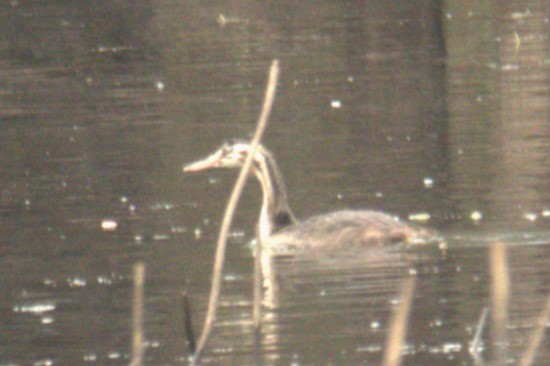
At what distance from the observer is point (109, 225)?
13.1 metres

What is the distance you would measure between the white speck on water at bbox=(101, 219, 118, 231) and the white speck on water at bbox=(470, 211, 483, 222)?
259 cm

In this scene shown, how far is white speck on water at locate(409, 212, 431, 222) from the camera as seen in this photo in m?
12.6

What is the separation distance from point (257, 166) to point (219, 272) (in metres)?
8.80

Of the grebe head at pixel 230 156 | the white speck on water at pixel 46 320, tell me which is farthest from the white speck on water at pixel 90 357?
the grebe head at pixel 230 156

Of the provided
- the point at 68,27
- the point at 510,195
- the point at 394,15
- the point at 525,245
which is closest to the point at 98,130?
the point at 510,195

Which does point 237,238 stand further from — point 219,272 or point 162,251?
point 219,272

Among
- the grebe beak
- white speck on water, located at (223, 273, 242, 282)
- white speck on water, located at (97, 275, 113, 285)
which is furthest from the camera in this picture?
the grebe beak

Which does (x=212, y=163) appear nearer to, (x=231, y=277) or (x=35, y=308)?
(x=231, y=277)

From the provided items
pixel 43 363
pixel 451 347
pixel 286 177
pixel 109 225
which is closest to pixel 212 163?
pixel 109 225

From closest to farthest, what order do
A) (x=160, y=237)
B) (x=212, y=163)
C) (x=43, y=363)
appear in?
1. (x=43, y=363)
2. (x=160, y=237)
3. (x=212, y=163)

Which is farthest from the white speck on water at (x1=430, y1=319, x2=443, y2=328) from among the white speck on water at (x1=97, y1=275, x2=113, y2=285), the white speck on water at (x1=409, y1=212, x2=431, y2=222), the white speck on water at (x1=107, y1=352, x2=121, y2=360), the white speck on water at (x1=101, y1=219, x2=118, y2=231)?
the white speck on water at (x1=101, y1=219, x2=118, y2=231)

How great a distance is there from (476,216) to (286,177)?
3268 mm

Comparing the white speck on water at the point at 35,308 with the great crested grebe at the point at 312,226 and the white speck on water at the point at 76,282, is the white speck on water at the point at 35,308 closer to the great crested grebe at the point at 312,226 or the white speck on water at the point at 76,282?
the white speck on water at the point at 76,282

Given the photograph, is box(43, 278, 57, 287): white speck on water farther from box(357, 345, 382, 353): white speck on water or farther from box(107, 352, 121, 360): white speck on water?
box(357, 345, 382, 353): white speck on water
